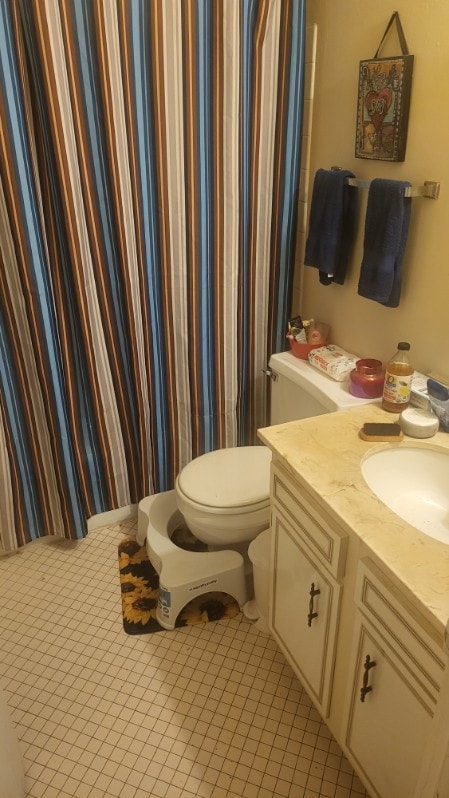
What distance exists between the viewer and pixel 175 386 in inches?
79.2

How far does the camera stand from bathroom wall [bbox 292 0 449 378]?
4.39 ft

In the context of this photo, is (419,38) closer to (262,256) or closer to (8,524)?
(262,256)

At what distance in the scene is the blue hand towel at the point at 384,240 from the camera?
142 centimetres

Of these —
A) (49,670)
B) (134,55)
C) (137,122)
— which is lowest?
(49,670)

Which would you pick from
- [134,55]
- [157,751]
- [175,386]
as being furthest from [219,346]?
[157,751]

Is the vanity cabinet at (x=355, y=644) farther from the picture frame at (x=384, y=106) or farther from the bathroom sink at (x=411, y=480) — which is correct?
the picture frame at (x=384, y=106)

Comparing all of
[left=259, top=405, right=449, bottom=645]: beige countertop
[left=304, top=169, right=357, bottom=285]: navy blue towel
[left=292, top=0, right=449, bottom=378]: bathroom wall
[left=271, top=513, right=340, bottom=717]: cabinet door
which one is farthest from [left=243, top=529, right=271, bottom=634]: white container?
[left=304, top=169, right=357, bottom=285]: navy blue towel

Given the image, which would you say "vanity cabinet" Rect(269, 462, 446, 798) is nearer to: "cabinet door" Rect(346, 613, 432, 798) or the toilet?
"cabinet door" Rect(346, 613, 432, 798)

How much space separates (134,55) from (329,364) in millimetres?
1013

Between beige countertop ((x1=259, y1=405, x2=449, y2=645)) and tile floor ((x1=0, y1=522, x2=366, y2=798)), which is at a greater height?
beige countertop ((x1=259, y1=405, x2=449, y2=645))

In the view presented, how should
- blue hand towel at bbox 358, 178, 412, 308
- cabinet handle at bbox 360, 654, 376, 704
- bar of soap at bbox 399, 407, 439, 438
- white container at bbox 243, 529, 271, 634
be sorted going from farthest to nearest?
white container at bbox 243, 529, 271, 634 < blue hand towel at bbox 358, 178, 412, 308 < bar of soap at bbox 399, 407, 439, 438 < cabinet handle at bbox 360, 654, 376, 704

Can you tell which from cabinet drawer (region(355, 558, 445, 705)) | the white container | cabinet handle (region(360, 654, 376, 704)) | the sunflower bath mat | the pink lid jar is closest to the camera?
cabinet drawer (region(355, 558, 445, 705))

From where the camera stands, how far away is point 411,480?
133 centimetres

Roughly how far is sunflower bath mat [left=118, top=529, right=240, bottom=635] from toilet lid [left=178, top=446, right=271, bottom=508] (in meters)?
Result: 0.41
